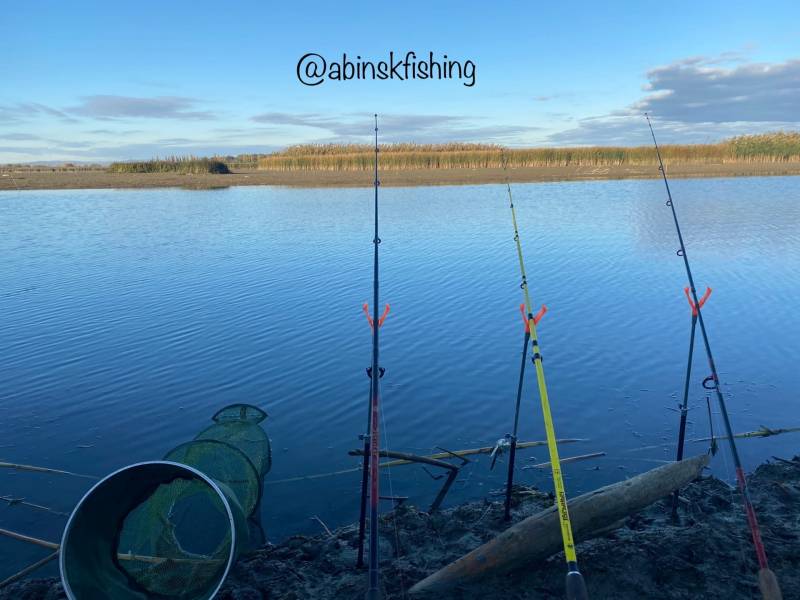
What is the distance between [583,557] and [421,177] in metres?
42.7

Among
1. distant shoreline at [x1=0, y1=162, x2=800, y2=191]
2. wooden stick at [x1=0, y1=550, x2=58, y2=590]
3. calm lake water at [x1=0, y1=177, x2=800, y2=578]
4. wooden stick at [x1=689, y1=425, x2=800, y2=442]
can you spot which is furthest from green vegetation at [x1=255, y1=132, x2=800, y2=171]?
wooden stick at [x1=0, y1=550, x2=58, y2=590]

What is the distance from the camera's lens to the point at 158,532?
4.89 m

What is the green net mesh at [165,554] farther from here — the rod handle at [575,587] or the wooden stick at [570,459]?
the wooden stick at [570,459]

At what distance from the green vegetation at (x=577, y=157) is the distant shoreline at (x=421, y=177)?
5.39ft

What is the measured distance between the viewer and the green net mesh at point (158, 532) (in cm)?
413

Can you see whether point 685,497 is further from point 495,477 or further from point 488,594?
point 488,594

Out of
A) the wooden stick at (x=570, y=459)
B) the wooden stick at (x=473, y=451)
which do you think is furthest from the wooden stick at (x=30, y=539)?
the wooden stick at (x=570, y=459)

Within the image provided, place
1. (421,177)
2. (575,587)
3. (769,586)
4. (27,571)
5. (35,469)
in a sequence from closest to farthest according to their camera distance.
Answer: (575,587), (769,586), (27,571), (35,469), (421,177)

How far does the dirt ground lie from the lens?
4176mm

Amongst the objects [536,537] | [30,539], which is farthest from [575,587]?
[30,539]

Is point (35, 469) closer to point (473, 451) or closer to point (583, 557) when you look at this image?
point (473, 451)

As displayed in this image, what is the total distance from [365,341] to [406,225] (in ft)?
44.2

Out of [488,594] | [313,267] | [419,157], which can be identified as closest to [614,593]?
[488,594]

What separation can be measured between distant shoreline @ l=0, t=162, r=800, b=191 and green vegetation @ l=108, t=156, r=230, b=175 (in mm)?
4755
